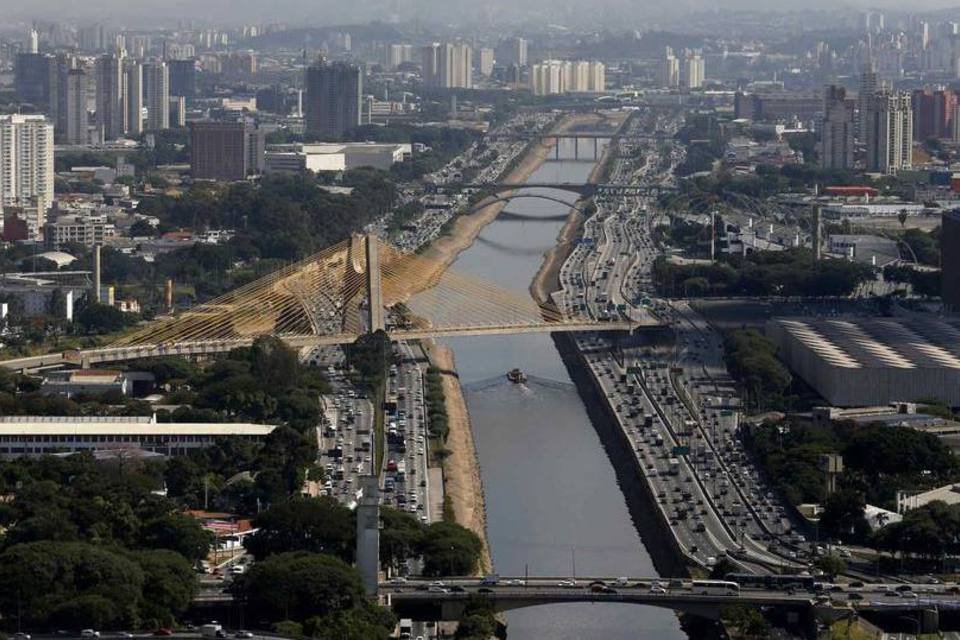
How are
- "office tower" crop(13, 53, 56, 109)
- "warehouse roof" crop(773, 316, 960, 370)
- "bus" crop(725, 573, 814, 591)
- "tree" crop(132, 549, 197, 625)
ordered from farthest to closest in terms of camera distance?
"office tower" crop(13, 53, 56, 109) < "warehouse roof" crop(773, 316, 960, 370) < "bus" crop(725, 573, 814, 591) < "tree" crop(132, 549, 197, 625)

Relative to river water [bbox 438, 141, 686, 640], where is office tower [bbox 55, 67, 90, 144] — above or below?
above

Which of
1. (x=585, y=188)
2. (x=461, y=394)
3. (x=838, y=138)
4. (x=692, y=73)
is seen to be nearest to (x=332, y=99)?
(x=838, y=138)

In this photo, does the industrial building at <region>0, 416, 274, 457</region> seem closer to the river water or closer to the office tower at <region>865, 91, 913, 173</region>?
the river water

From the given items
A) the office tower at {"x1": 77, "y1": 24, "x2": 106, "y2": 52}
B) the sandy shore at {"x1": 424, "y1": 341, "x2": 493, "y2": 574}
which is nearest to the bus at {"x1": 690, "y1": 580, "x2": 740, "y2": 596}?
the sandy shore at {"x1": 424, "y1": 341, "x2": 493, "y2": 574}

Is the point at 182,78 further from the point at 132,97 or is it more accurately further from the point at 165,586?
the point at 165,586

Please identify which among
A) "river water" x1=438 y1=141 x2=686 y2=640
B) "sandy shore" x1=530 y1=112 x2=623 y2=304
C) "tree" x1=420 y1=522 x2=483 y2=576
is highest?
"tree" x1=420 y1=522 x2=483 y2=576

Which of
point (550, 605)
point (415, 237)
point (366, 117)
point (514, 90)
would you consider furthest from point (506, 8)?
point (550, 605)
